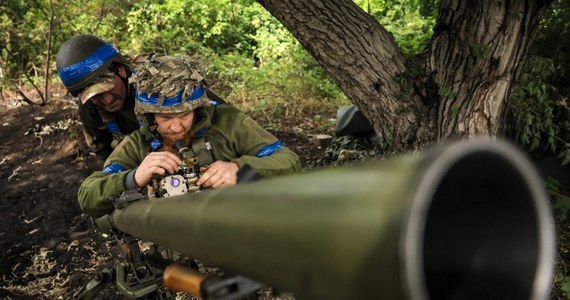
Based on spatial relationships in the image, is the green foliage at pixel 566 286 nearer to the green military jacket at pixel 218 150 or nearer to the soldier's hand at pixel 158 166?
the green military jacket at pixel 218 150

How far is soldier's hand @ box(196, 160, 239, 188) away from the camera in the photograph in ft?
6.53

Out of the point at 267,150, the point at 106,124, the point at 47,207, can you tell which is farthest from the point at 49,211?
the point at 267,150

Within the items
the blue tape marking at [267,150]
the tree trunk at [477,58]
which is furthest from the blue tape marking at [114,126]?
the tree trunk at [477,58]

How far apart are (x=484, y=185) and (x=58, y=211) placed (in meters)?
5.35

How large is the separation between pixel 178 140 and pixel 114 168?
15.1 inches

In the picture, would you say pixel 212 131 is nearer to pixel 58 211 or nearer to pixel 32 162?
pixel 58 211

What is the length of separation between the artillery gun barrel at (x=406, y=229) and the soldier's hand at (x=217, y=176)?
1033mm

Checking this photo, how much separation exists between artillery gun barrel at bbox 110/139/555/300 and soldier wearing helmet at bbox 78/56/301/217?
1.15 meters

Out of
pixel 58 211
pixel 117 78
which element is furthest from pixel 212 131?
pixel 58 211

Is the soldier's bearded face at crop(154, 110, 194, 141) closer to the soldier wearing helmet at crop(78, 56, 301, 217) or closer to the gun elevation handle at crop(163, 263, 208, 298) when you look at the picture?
the soldier wearing helmet at crop(78, 56, 301, 217)

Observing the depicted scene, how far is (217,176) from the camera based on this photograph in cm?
200

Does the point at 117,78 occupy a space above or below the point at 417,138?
above

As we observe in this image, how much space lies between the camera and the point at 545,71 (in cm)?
387

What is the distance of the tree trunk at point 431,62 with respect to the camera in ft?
9.07
